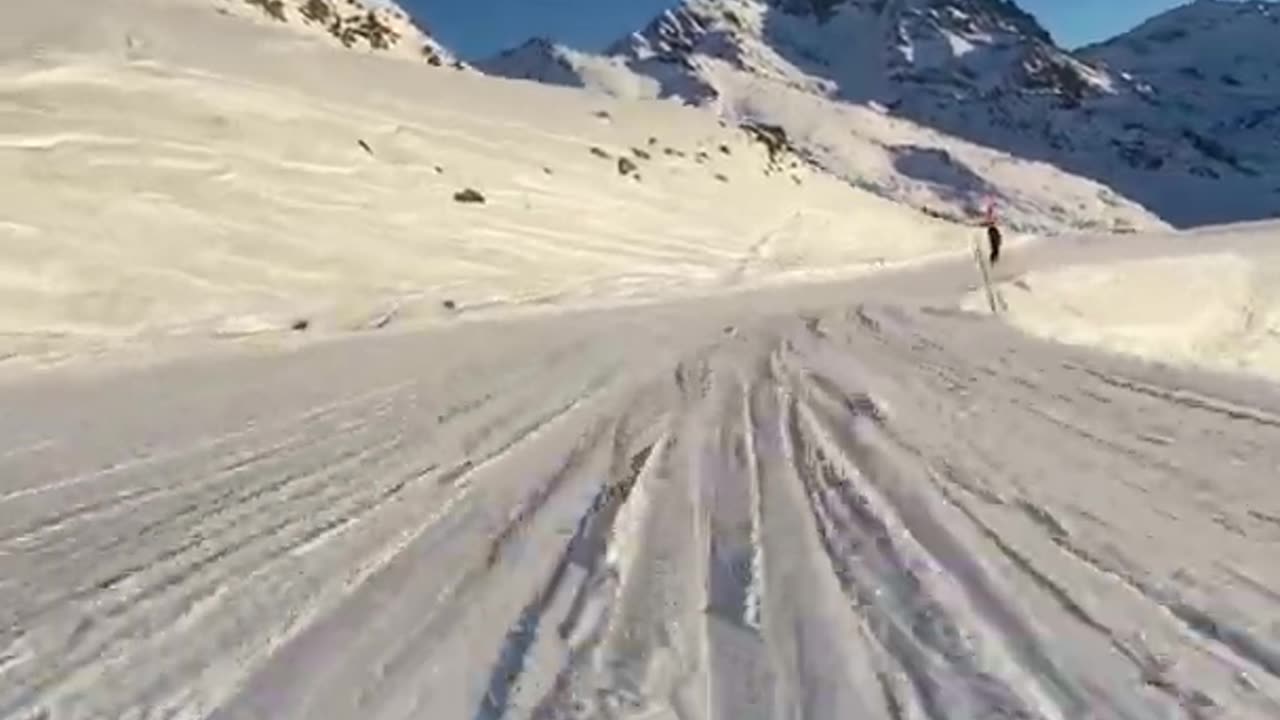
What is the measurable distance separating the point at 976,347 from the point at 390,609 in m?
7.31

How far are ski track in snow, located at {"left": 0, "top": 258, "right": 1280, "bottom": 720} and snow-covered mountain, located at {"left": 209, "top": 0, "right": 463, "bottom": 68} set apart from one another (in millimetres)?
28618

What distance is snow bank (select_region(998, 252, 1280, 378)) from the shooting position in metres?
18.6

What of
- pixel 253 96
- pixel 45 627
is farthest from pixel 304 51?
pixel 45 627

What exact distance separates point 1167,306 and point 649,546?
734 inches

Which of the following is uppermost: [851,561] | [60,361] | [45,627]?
[851,561]

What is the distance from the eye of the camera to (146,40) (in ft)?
84.0

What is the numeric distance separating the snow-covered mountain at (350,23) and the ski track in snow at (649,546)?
93.9 ft

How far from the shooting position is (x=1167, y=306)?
74.9ft

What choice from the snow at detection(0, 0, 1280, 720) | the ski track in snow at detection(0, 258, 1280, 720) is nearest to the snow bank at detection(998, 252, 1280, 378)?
the snow at detection(0, 0, 1280, 720)

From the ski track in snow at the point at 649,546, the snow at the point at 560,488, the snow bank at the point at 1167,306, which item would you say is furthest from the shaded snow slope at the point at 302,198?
the ski track in snow at the point at 649,546

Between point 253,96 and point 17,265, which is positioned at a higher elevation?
point 253,96

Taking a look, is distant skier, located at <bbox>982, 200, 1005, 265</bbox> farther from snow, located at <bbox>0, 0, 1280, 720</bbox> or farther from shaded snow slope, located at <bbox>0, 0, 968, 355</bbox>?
snow, located at <bbox>0, 0, 1280, 720</bbox>

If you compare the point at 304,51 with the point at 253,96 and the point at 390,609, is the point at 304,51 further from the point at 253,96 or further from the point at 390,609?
the point at 390,609

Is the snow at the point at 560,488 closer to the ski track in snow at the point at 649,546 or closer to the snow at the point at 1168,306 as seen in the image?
the ski track in snow at the point at 649,546
